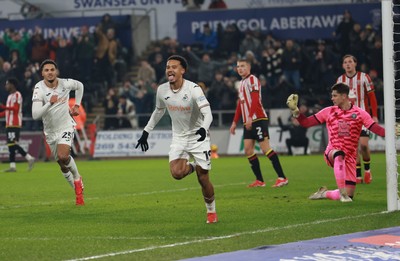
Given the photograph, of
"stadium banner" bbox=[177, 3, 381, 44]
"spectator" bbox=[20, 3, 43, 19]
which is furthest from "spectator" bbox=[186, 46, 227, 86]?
"spectator" bbox=[20, 3, 43, 19]

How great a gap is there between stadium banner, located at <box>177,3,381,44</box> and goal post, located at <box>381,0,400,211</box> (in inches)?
849

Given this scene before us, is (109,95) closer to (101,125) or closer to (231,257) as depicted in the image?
(101,125)

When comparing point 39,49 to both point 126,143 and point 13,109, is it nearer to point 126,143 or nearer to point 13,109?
point 126,143

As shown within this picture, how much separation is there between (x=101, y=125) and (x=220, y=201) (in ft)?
70.0

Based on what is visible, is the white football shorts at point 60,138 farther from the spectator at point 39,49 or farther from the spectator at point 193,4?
the spectator at point 193,4

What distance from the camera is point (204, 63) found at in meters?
35.1

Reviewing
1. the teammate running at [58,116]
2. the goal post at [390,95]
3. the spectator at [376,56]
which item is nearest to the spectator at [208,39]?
the spectator at [376,56]

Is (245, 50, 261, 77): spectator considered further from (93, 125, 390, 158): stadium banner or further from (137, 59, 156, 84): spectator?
(137, 59, 156, 84): spectator

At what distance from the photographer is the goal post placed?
13289 millimetres

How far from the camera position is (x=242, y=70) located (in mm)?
18594

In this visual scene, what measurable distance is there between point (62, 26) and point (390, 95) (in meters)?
27.1

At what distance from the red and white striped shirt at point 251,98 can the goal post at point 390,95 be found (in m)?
5.44

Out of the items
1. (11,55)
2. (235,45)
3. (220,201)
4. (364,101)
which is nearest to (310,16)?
(235,45)

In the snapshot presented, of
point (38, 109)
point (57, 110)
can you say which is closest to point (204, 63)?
point (57, 110)
